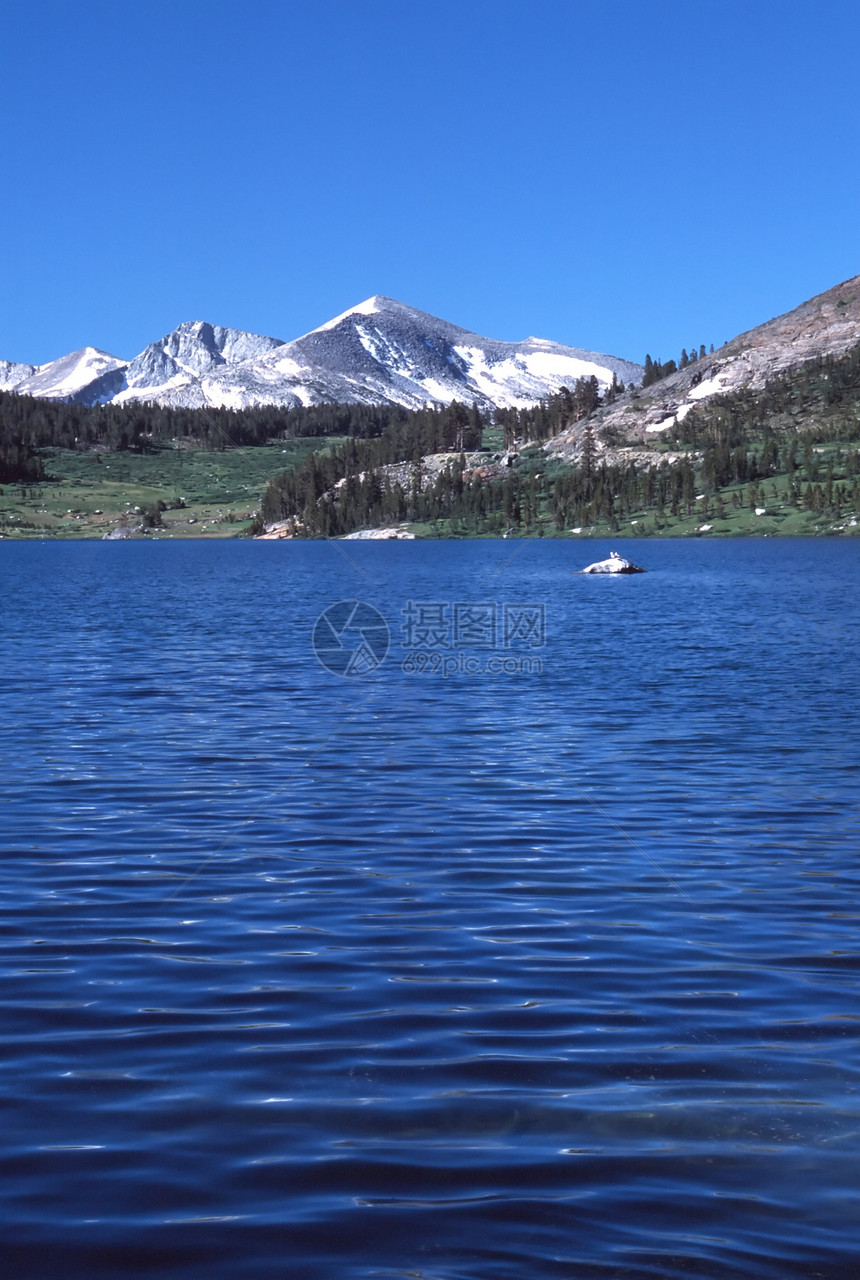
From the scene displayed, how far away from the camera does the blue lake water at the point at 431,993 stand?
27.9 feet

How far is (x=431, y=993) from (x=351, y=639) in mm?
48343

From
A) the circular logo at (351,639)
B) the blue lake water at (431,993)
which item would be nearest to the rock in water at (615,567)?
the circular logo at (351,639)

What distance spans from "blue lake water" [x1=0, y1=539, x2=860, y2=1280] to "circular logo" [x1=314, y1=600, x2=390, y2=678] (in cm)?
Answer: 1324

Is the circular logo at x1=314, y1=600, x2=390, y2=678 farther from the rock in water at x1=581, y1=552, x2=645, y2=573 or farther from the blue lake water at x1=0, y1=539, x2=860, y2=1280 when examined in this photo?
the rock in water at x1=581, y1=552, x2=645, y2=573

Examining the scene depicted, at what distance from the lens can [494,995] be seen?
1299 cm

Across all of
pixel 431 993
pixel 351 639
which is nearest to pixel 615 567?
pixel 351 639

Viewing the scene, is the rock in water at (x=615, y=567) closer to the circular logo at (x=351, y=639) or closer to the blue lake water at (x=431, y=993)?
the circular logo at (x=351, y=639)

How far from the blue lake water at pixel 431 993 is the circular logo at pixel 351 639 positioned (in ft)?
43.4

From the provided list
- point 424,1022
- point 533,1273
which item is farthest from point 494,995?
point 533,1273

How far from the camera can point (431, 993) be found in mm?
13023

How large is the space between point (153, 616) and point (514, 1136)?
6684 cm

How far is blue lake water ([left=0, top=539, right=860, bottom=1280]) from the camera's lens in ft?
27.9

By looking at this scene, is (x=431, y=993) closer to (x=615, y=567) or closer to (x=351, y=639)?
(x=351, y=639)

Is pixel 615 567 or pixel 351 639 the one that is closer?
pixel 351 639
